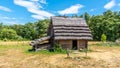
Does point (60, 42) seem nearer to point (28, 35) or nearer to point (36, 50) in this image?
point (36, 50)

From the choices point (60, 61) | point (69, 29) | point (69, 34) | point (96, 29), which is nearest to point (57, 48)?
point (69, 34)

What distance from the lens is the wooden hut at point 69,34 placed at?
3055cm

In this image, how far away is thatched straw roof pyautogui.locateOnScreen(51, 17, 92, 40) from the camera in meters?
30.7

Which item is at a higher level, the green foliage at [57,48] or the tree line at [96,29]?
the tree line at [96,29]

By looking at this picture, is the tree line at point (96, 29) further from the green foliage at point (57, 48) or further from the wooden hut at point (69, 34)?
the green foliage at point (57, 48)

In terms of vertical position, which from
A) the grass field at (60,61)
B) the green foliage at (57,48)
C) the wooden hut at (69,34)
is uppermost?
the wooden hut at (69,34)

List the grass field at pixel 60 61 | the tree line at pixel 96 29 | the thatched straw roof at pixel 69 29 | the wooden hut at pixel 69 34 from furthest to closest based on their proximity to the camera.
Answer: the tree line at pixel 96 29
the thatched straw roof at pixel 69 29
the wooden hut at pixel 69 34
the grass field at pixel 60 61

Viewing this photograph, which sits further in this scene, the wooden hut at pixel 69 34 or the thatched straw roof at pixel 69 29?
the thatched straw roof at pixel 69 29

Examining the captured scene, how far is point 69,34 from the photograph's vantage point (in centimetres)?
3091

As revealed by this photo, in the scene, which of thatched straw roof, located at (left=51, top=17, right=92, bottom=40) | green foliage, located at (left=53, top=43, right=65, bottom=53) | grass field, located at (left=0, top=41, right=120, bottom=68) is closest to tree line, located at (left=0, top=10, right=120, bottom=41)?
thatched straw roof, located at (left=51, top=17, right=92, bottom=40)

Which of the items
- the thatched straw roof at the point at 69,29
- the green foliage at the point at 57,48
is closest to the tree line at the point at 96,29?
the thatched straw roof at the point at 69,29

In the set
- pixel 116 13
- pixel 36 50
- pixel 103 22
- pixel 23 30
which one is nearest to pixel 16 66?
pixel 36 50

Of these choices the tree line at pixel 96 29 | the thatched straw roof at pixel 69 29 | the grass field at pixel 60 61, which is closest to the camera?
the grass field at pixel 60 61

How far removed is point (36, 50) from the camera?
98.9 ft
